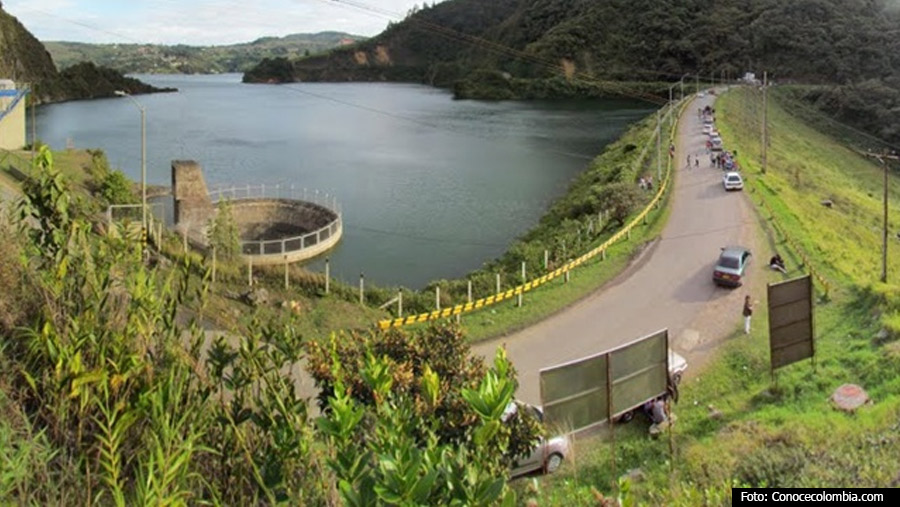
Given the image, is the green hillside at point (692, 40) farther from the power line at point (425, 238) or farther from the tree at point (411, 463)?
the tree at point (411, 463)

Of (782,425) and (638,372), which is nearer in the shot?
(638,372)

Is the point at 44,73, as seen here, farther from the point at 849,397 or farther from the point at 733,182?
the point at 849,397

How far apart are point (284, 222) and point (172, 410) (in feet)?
105

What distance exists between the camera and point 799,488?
6.79 m

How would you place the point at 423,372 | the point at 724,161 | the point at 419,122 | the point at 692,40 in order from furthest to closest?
the point at 692,40, the point at 419,122, the point at 724,161, the point at 423,372

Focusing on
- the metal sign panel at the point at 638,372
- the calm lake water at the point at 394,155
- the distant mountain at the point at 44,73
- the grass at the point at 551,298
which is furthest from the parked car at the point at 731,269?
the distant mountain at the point at 44,73

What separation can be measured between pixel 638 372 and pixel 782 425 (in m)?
2.95

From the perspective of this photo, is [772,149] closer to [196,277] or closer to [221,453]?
[196,277]

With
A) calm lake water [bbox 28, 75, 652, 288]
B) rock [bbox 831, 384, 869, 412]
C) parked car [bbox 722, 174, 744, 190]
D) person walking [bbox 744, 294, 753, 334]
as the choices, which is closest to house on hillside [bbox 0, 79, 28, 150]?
calm lake water [bbox 28, 75, 652, 288]

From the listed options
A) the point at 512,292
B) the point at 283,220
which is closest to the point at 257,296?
the point at 512,292

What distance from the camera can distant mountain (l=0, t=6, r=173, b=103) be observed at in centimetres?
10469

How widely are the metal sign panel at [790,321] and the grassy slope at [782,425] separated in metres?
0.63
